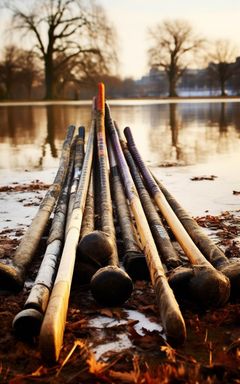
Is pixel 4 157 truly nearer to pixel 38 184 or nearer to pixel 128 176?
pixel 38 184

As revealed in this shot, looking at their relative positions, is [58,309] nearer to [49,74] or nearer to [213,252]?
[213,252]

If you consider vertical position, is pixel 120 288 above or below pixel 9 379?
above

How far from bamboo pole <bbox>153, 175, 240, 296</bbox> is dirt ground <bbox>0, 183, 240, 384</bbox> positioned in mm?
168

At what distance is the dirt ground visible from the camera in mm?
2252

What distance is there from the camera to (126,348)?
2.55 m

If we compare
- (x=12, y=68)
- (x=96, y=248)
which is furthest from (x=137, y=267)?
(x=12, y=68)

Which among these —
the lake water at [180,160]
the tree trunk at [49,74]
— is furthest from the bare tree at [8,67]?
the lake water at [180,160]

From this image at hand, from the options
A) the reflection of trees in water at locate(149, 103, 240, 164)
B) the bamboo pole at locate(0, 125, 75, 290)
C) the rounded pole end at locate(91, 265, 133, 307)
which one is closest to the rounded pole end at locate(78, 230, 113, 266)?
the rounded pole end at locate(91, 265, 133, 307)

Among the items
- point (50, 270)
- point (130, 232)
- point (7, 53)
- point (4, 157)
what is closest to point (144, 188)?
point (130, 232)

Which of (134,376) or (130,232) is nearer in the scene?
(134,376)

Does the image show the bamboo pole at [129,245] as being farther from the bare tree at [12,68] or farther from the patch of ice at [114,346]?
the bare tree at [12,68]

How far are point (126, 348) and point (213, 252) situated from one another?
1351mm

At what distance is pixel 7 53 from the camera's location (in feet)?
216

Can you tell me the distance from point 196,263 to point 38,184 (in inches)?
180
